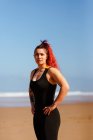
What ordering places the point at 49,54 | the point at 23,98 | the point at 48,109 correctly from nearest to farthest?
1. the point at 48,109
2. the point at 49,54
3. the point at 23,98

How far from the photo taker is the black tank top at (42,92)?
5.92ft

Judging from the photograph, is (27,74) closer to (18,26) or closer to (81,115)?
(18,26)

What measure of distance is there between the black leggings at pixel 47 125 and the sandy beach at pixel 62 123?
858 mm

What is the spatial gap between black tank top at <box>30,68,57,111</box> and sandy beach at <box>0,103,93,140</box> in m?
0.89

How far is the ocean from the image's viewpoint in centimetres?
269

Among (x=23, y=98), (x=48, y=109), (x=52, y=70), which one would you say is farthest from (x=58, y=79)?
(x=23, y=98)

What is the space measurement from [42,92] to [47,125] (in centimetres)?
20

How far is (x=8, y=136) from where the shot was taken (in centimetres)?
265

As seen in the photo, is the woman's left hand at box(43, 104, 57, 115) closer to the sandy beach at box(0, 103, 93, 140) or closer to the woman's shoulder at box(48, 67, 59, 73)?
the woman's shoulder at box(48, 67, 59, 73)

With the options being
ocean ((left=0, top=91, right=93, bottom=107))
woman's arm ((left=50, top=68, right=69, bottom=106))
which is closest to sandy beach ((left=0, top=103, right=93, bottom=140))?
ocean ((left=0, top=91, right=93, bottom=107))

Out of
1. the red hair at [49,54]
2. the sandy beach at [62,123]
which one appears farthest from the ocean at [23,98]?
the red hair at [49,54]

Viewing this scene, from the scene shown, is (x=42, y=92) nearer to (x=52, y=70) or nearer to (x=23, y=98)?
(x=52, y=70)

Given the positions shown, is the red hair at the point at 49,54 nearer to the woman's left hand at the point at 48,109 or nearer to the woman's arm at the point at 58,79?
the woman's arm at the point at 58,79

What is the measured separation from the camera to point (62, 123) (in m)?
2.75
